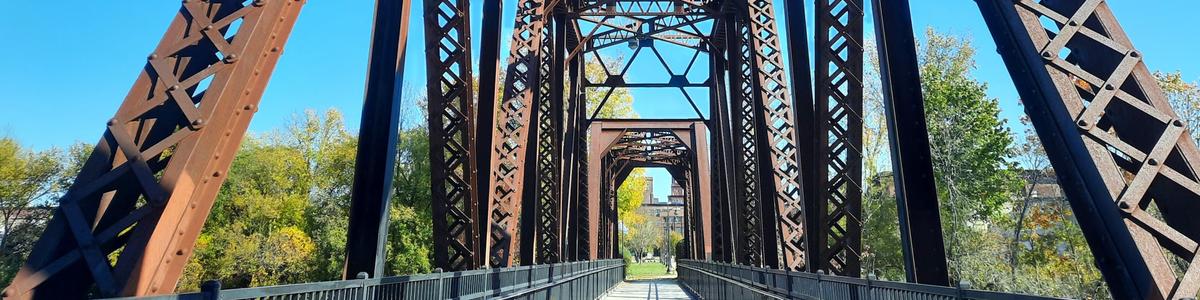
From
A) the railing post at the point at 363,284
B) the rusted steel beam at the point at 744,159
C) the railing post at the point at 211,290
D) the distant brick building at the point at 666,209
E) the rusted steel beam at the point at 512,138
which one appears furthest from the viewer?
the distant brick building at the point at 666,209

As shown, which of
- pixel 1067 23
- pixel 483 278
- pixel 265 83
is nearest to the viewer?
pixel 1067 23

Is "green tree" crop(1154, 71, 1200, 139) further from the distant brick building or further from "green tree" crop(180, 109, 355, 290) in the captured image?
the distant brick building

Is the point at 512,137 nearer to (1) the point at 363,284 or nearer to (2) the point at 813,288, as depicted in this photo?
(2) the point at 813,288

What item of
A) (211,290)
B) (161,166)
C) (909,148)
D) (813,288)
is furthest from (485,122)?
(211,290)

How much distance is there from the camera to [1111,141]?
2.69 m

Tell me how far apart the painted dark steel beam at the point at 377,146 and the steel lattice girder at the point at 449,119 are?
1.49m

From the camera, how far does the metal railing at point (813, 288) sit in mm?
3672

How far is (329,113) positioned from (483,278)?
1271 inches

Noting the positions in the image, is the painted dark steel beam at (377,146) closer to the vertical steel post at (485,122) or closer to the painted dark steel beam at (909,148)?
the vertical steel post at (485,122)

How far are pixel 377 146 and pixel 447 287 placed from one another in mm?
1878

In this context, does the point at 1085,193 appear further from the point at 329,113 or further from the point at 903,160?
the point at 329,113

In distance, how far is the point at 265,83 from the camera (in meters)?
3.38

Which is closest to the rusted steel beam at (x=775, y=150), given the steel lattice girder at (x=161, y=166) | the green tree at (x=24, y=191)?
the steel lattice girder at (x=161, y=166)

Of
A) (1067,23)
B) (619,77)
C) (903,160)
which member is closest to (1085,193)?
(1067,23)
